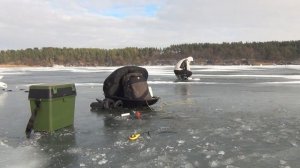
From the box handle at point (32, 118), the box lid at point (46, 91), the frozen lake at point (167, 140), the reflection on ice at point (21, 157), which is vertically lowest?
the reflection on ice at point (21, 157)

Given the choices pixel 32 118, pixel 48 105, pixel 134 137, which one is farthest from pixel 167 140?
pixel 32 118

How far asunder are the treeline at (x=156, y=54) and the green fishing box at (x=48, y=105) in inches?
5013

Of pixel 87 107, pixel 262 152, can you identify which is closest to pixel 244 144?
pixel 262 152

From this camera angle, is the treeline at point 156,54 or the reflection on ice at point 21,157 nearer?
the reflection on ice at point 21,157

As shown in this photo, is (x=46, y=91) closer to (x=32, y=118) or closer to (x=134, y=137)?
(x=32, y=118)

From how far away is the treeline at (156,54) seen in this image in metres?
138

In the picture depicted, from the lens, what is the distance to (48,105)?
9023 mm

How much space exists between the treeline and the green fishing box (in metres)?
127

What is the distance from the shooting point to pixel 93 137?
349 inches

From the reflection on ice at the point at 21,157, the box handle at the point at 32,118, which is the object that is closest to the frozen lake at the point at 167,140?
the reflection on ice at the point at 21,157

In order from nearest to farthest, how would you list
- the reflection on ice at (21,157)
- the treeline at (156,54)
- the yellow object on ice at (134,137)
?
the reflection on ice at (21,157) < the yellow object on ice at (134,137) < the treeline at (156,54)

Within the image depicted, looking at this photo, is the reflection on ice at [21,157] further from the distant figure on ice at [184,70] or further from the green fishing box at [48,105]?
the distant figure on ice at [184,70]

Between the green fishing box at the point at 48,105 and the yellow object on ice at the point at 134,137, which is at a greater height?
the green fishing box at the point at 48,105

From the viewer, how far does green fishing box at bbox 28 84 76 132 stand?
905 centimetres
